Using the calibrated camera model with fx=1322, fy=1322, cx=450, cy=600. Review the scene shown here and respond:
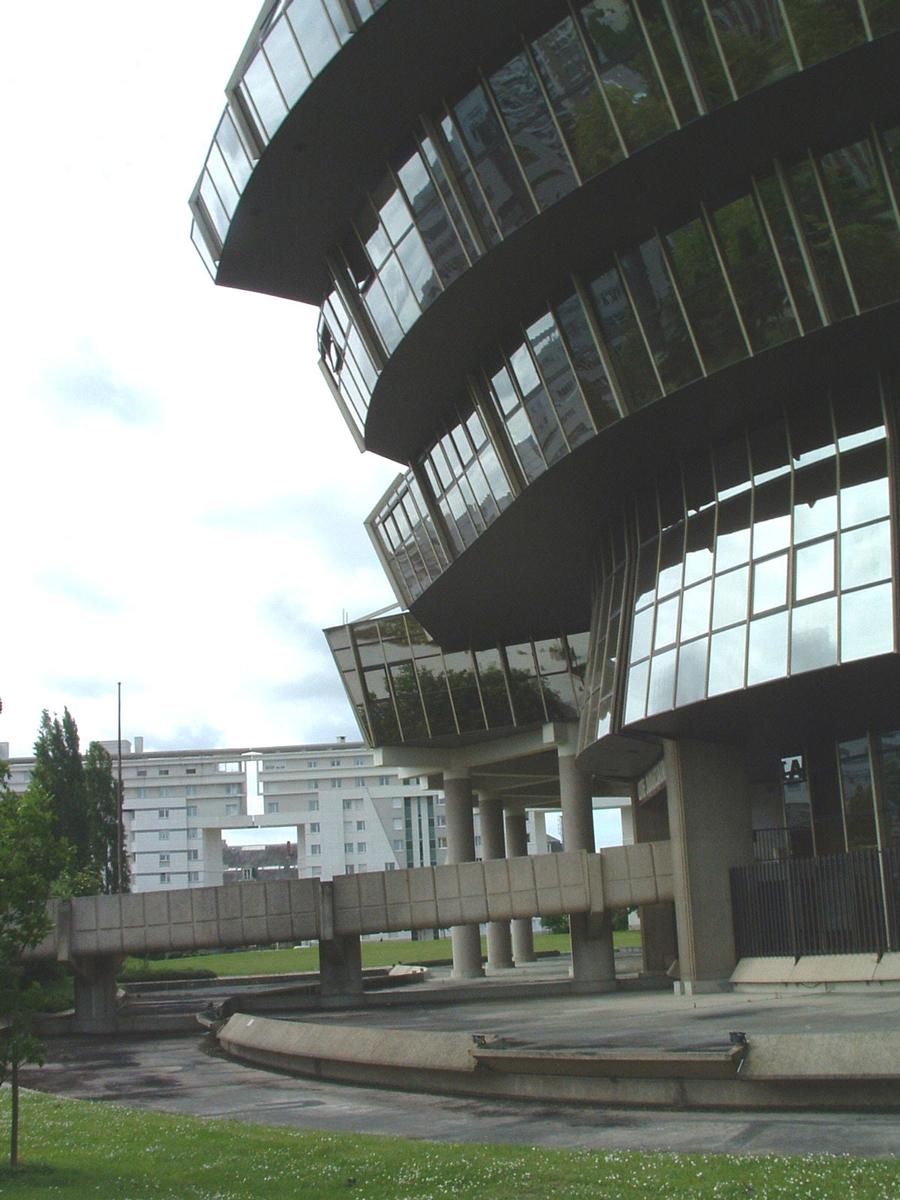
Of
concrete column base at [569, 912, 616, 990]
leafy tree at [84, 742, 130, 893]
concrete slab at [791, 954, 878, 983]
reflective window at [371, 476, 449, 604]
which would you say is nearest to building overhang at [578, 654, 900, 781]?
concrete slab at [791, 954, 878, 983]

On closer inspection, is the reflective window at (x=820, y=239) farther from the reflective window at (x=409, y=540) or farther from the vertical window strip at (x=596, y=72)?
the reflective window at (x=409, y=540)

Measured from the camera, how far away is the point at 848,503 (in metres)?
24.0

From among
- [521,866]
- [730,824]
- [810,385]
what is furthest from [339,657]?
A: [810,385]

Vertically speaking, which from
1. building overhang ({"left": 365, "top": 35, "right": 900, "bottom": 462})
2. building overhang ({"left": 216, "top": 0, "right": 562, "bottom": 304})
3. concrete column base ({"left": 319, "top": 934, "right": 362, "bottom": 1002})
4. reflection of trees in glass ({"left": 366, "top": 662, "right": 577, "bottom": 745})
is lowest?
concrete column base ({"left": 319, "top": 934, "right": 362, "bottom": 1002})

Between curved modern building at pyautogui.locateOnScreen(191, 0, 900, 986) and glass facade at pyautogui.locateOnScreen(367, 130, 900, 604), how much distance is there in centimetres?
6

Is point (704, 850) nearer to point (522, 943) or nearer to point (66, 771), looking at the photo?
point (522, 943)

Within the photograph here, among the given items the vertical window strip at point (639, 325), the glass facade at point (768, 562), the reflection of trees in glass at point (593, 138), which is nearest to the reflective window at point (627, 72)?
the reflection of trees in glass at point (593, 138)

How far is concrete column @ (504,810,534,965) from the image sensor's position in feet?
201

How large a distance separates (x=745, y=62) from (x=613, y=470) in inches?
367

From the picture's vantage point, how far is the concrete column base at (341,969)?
125ft

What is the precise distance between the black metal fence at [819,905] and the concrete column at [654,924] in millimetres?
10660

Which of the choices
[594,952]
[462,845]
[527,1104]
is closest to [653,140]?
[527,1104]

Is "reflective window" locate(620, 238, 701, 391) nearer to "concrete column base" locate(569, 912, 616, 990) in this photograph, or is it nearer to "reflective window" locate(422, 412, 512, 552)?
"reflective window" locate(422, 412, 512, 552)

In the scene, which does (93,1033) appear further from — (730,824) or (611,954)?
(730,824)
